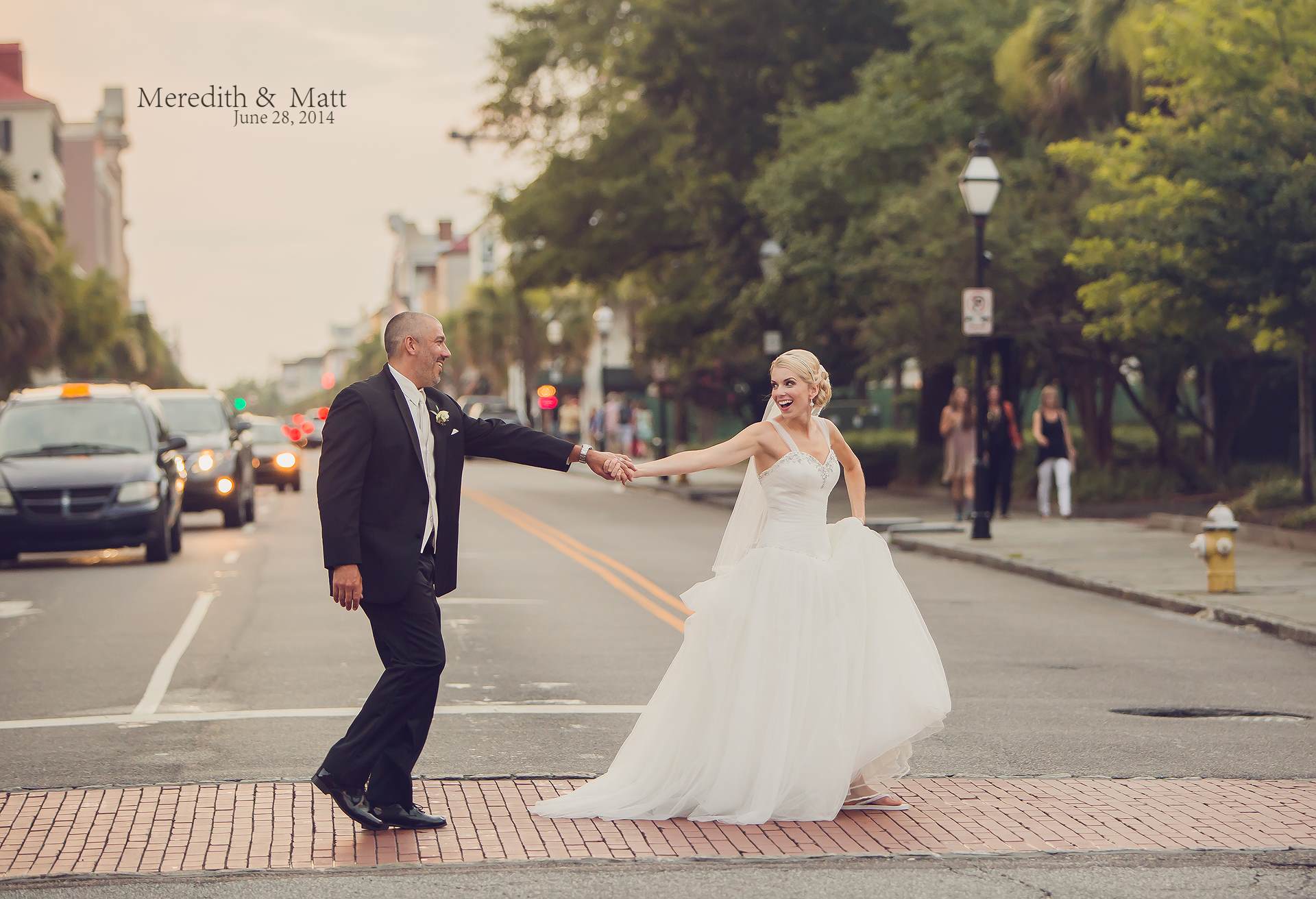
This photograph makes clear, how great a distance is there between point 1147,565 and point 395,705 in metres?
13.1

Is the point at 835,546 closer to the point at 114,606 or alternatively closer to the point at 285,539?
the point at 114,606

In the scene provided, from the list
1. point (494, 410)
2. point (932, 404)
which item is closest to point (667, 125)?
point (932, 404)

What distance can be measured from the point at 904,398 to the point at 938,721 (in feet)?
160

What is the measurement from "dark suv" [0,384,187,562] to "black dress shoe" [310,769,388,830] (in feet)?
43.6

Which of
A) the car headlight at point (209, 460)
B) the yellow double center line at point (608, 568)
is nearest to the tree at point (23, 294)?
the yellow double center line at point (608, 568)

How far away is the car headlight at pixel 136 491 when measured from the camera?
1952 cm

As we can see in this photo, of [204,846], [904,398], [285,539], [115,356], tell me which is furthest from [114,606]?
[115,356]

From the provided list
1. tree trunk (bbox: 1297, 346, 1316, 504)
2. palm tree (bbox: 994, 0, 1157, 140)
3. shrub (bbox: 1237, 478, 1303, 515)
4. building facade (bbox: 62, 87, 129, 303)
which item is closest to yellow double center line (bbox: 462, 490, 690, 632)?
shrub (bbox: 1237, 478, 1303, 515)

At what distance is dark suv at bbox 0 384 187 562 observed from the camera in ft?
63.3

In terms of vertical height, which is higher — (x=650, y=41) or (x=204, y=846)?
(x=650, y=41)

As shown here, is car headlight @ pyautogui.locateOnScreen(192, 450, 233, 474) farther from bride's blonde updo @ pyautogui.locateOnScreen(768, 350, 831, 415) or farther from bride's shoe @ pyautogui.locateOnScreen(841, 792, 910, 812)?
bride's shoe @ pyautogui.locateOnScreen(841, 792, 910, 812)

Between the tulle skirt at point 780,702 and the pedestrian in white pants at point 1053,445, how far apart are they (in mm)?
17727

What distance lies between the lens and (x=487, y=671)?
455 inches

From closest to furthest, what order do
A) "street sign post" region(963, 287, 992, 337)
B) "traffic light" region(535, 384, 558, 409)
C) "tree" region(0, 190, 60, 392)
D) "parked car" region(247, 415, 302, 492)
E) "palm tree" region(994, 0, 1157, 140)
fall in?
"street sign post" region(963, 287, 992, 337)
"palm tree" region(994, 0, 1157, 140)
"parked car" region(247, 415, 302, 492)
"tree" region(0, 190, 60, 392)
"traffic light" region(535, 384, 558, 409)
